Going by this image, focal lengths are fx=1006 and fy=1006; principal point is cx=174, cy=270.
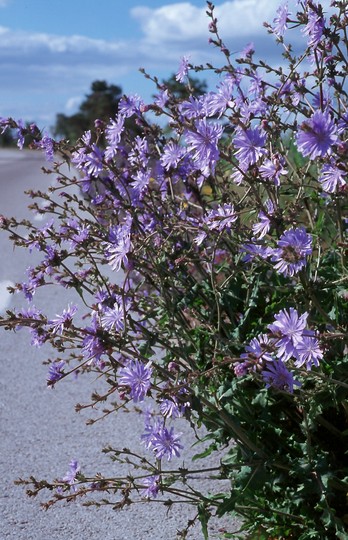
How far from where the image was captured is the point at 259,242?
3023 millimetres

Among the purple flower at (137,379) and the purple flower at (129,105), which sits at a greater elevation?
the purple flower at (129,105)

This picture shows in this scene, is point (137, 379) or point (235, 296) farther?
point (235, 296)

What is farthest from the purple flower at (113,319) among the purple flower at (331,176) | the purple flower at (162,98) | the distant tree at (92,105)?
A: the distant tree at (92,105)

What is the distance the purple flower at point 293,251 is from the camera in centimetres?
244

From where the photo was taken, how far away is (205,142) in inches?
99.7

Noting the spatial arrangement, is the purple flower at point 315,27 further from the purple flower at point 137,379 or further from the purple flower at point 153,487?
the purple flower at point 153,487

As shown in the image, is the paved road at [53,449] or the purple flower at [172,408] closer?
the purple flower at [172,408]

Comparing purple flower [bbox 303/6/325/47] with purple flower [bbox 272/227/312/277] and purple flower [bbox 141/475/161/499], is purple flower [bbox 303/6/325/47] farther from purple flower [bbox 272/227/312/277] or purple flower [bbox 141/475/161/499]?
purple flower [bbox 141/475/161/499]

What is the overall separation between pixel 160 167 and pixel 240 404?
908mm

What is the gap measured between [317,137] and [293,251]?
34 cm

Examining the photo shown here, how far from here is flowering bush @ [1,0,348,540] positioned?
8.61 ft

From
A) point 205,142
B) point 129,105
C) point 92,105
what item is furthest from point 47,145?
point 92,105

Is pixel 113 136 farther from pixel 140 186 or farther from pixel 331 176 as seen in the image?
pixel 331 176

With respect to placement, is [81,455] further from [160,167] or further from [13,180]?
[13,180]
